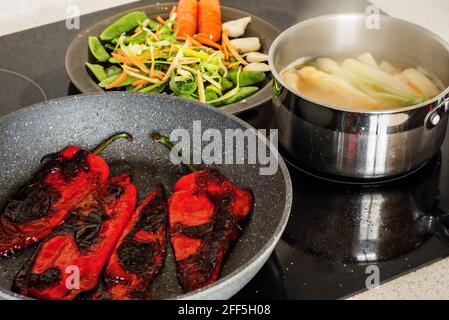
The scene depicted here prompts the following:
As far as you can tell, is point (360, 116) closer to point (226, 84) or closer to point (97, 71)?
point (226, 84)

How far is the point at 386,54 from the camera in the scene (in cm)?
137

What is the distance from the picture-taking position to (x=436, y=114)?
114 cm

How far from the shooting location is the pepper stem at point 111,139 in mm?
1241

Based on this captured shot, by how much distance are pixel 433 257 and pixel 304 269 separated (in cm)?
21

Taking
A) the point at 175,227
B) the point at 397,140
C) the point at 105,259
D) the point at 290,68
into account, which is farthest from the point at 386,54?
the point at 105,259

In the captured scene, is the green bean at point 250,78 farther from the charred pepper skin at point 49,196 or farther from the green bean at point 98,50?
the charred pepper skin at point 49,196

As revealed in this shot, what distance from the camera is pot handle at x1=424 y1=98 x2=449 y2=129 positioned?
113cm

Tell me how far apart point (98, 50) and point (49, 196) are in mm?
535

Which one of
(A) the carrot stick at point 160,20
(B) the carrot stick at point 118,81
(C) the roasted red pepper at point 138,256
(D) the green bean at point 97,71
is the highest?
(A) the carrot stick at point 160,20

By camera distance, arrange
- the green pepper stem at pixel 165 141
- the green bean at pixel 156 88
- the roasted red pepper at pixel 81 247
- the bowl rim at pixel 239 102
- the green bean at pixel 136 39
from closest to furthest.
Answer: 1. the roasted red pepper at pixel 81 247
2. the green pepper stem at pixel 165 141
3. the bowl rim at pixel 239 102
4. the green bean at pixel 156 88
5. the green bean at pixel 136 39

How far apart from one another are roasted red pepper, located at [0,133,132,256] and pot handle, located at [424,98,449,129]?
1.80 ft

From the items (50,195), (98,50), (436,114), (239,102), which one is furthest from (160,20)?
(436,114)

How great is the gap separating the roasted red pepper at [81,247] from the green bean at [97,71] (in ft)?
1.27

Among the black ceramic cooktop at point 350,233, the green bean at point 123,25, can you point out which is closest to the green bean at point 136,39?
the green bean at point 123,25
